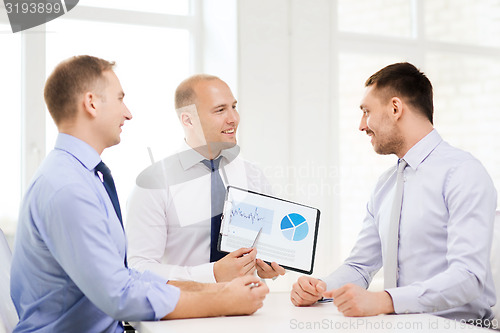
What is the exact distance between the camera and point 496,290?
1.99 metres

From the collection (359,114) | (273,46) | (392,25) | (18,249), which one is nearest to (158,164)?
(18,249)

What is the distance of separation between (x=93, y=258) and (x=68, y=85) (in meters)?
0.54

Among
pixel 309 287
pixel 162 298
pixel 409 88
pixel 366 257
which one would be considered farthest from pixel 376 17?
pixel 162 298

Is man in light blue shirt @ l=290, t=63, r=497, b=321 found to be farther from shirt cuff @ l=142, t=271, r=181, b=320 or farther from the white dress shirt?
the white dress shirt

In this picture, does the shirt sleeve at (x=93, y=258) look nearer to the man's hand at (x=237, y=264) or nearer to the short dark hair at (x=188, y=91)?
the man's hand at (x=237, y=264)

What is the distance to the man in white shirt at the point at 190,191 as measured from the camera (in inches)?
89.7

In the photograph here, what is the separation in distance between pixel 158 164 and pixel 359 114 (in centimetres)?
207

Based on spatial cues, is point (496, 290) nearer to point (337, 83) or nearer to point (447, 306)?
point (447, 306)

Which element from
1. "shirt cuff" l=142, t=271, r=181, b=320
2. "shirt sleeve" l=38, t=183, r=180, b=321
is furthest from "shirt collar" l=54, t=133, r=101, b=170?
"shirt cuff" l=142, t=271, r=181, b=320

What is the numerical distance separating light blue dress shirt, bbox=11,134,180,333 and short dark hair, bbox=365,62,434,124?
3.54 feet

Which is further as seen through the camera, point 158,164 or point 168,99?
point 168,99

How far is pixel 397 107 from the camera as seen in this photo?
209cm

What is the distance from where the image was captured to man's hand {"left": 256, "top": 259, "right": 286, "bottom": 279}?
1959 millimetres

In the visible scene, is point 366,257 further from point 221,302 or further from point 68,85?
point 68,85
